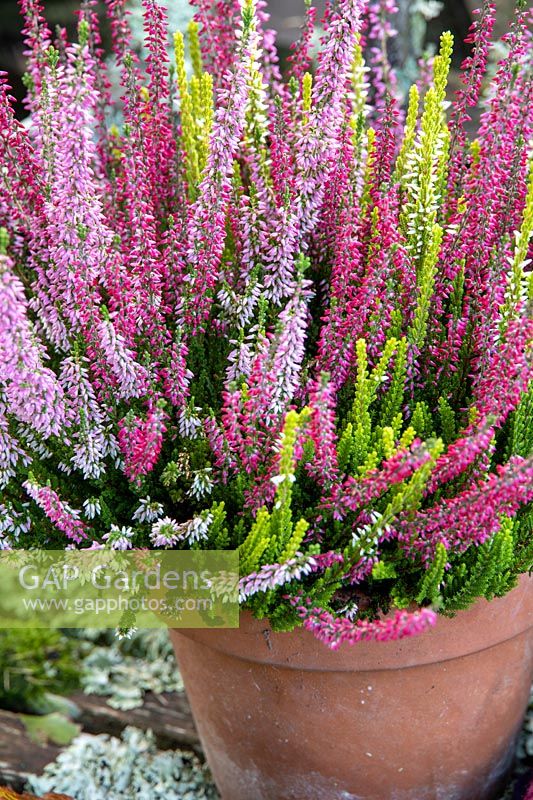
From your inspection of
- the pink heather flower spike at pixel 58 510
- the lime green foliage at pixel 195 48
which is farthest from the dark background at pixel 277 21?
the pink heather flower spike at pixel 58 510

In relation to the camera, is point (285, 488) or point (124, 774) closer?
point (285, 488)

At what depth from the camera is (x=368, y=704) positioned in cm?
145

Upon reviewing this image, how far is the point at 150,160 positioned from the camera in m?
1.51

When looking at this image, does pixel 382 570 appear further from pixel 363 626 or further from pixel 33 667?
pixel 33 667

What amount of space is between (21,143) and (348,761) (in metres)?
1.18

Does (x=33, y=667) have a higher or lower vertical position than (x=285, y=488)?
lower

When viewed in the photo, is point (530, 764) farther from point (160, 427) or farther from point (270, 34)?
point (270, 34)

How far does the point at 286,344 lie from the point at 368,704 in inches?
26.7

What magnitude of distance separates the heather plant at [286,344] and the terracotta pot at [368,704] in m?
0.10

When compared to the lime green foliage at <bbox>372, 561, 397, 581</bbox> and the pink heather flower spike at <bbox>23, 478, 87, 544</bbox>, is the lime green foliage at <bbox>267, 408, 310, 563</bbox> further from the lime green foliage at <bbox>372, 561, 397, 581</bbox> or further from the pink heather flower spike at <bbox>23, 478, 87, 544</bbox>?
the pink heather flower spike at <bbox>23, 478, 87, 544</bbox>

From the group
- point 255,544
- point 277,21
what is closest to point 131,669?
point 255,544

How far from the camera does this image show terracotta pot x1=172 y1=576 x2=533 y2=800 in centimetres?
138

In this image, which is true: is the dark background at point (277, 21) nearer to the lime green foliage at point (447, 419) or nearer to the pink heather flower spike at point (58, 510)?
the lime green foliage at point (447, 419)

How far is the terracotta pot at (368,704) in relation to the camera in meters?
1.38
